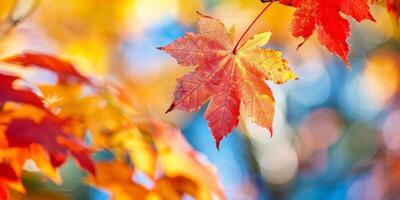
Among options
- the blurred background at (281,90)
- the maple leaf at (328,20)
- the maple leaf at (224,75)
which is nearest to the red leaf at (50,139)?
the maple leaf at (224,75)

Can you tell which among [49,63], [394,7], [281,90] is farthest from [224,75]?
[281,90]

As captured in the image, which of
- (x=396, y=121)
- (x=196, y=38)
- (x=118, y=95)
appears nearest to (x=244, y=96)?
(x=196, y=38)

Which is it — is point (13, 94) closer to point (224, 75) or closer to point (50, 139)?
point (50, 139)

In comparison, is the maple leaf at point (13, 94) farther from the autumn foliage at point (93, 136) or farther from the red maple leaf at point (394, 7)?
the red maple leaf at point (394, 7)

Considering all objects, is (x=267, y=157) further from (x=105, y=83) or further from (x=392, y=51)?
(x=105, y=83)

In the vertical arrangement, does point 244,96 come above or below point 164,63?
above
